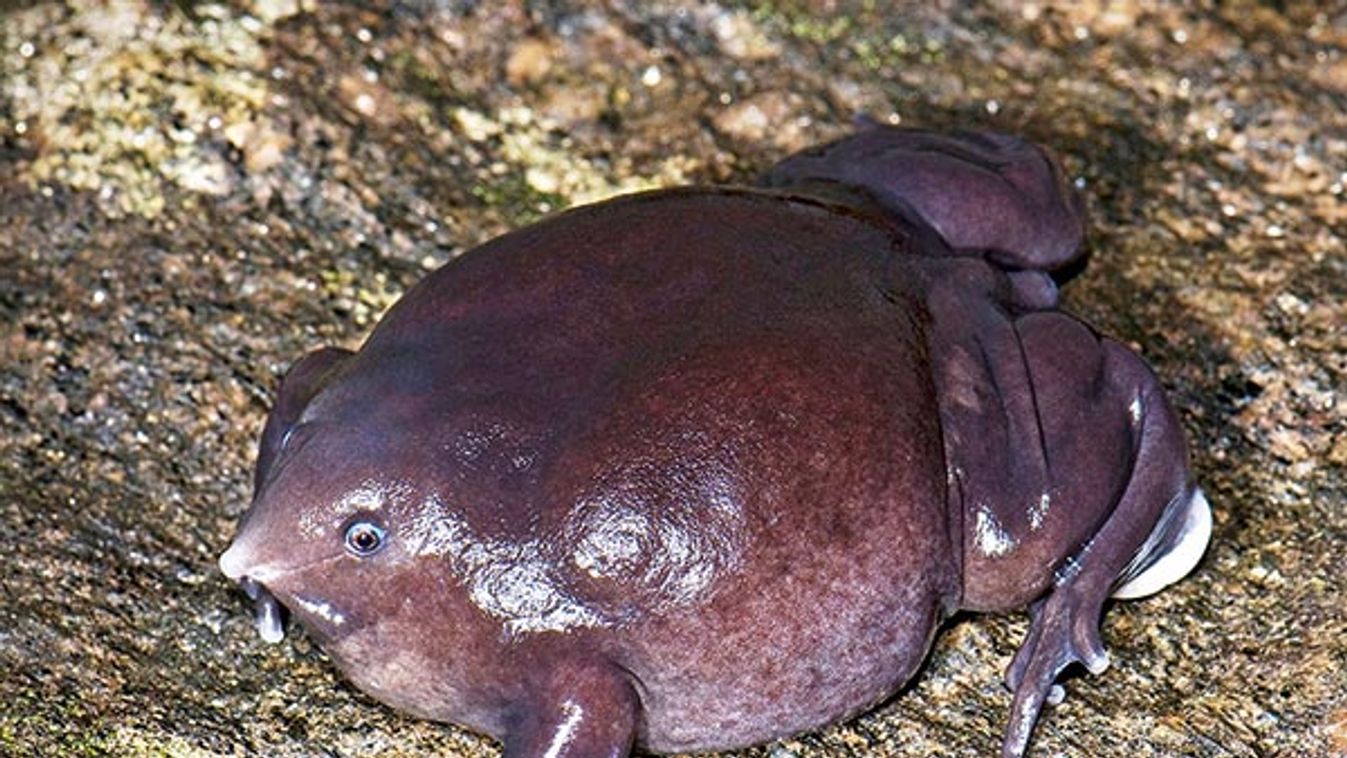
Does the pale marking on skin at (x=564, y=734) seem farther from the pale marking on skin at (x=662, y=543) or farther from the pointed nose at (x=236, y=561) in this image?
the pointed nose at (x=236, y=561)

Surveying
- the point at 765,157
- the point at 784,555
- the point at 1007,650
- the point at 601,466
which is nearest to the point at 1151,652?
the point at 1007,650

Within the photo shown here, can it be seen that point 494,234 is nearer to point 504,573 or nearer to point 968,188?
point 968,188

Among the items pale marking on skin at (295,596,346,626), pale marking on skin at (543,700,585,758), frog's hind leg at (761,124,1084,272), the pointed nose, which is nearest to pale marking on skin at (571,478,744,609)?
pale marking on skin at (543,700,585,758)

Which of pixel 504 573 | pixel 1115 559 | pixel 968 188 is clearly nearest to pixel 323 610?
pixel 504 573

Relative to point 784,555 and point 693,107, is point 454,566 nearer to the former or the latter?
point 784,555

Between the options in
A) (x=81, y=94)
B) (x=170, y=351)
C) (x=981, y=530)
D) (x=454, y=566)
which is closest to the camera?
(x=454, y=566)

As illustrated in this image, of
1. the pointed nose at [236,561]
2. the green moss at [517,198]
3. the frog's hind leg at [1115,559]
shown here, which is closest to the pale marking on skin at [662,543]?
the pointed nose at [236,561]

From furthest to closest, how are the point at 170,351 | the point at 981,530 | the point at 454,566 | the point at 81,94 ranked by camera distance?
the point at 81,94
the point at 170,351
the point at 981,530
the point at 454,566
